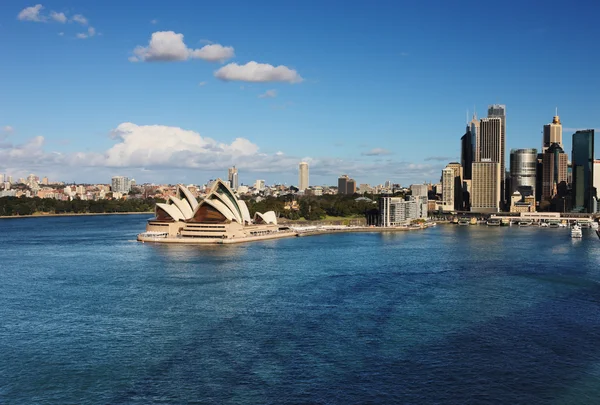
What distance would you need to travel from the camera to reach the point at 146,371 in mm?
12875

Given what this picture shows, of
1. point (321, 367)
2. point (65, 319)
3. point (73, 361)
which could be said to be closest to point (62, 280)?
point (65, 319)

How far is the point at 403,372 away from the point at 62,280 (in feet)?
53.0

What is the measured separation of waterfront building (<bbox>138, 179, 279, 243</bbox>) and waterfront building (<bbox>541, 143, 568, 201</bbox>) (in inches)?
2643

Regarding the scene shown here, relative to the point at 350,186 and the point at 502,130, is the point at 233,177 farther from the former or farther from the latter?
the point at 502,130

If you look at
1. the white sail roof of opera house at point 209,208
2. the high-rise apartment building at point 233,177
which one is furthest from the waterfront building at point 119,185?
the white sail roof of opera house at point 209,208

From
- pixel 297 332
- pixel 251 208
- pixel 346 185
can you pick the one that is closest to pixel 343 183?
pixel 346 185

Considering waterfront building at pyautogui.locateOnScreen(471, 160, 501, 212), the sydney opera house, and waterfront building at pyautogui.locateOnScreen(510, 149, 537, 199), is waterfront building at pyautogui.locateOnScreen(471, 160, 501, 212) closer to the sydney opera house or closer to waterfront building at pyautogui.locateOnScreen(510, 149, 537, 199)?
waterfront building at pyautogui.locateOnScreen(510, 149, 537, 199)

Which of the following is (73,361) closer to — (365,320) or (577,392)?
(365,320)

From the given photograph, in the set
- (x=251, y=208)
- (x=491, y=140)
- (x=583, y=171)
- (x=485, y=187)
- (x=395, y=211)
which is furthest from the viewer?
(x=491, y=140)

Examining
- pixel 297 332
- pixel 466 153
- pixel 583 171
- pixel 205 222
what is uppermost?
pixel 466 153

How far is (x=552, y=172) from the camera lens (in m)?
98.6

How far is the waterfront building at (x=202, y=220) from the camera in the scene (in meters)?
40.5

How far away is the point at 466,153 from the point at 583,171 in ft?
83.3

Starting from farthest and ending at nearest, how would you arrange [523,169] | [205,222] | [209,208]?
[523,169] < [209,208] < [205,222]
